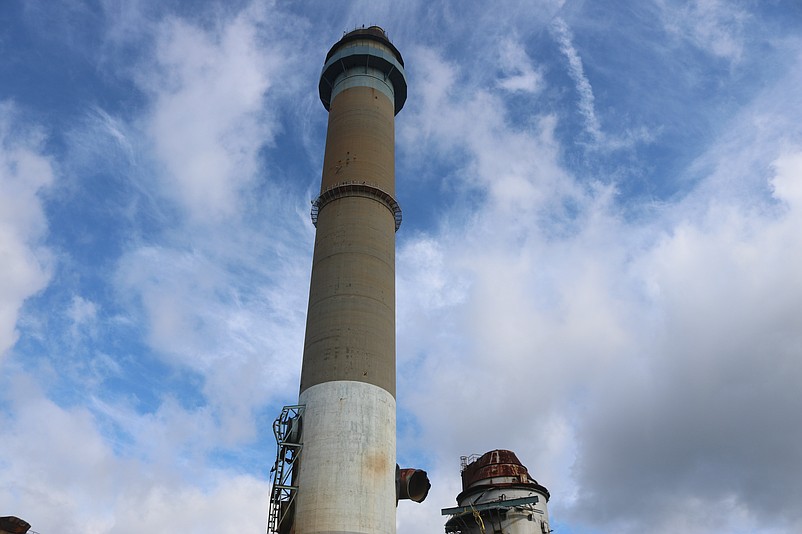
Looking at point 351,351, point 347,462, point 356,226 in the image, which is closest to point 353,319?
point 351,351

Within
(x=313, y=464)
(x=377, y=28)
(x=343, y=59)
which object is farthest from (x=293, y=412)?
(x=377, y=28)

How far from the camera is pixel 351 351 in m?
36.5

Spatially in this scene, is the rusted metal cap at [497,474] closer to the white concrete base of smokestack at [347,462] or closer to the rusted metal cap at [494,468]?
the rusted metal cap at [494,468]

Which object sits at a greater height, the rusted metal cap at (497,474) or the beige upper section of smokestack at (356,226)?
the beige upper section of smokestack at (356,226)

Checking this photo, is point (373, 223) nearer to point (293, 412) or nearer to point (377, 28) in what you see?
point (293, 412)

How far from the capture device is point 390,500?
34.0m

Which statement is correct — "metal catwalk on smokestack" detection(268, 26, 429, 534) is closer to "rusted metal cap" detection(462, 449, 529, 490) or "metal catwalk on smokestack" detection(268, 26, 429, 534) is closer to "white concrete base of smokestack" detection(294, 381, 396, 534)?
"white concrete base of smokestack" detection(294, 381, 396, 534)

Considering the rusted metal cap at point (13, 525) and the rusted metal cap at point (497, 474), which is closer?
the rusted metal cap at point (13, 525)

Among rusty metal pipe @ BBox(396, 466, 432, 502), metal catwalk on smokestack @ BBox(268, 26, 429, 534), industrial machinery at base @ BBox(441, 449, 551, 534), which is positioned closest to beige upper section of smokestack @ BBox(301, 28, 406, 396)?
metal catwalk on smokestack @ BBox(268, 26, 429, 534)

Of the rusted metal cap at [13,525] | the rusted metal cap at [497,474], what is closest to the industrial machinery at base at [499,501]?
the rusted metal cap at [497,474]

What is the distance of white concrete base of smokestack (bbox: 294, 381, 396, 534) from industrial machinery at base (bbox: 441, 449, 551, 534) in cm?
1230

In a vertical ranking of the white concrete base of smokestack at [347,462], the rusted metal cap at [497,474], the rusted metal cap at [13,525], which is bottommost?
the rusted metal cap at [13,525]

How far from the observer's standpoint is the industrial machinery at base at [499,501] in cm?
4334

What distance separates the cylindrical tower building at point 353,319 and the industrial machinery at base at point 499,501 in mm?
12276
